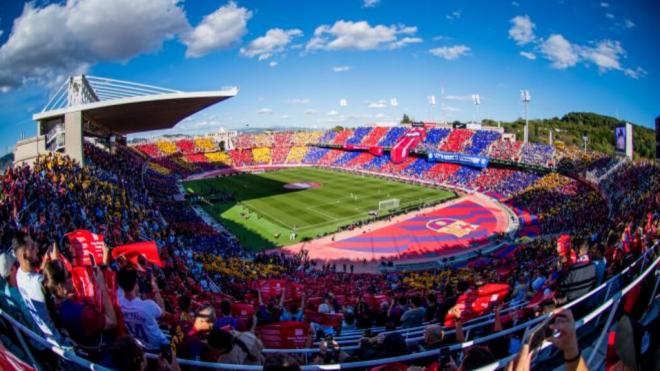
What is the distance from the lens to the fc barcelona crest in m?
34.7

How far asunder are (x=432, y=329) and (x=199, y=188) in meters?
56.7

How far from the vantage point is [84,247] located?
656 cm

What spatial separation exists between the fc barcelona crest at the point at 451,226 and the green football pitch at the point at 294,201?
5.49m

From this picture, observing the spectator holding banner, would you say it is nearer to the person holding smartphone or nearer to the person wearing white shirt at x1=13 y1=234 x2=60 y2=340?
the person wearing white shirt at x1=13 y1=234 x2=60 y2=340

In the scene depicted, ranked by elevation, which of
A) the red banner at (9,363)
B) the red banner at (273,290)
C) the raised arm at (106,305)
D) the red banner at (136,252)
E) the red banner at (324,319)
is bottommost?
the red banner at (273,290)

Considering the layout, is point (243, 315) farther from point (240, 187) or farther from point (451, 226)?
point (240, 187)

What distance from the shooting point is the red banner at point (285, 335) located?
20.4 feet

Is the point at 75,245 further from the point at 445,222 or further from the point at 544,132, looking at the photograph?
the point at 544,132

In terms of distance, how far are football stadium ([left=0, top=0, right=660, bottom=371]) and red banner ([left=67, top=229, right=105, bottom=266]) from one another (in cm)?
2

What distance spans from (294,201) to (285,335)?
4183 centimetres

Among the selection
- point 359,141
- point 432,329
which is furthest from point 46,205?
point 359,141

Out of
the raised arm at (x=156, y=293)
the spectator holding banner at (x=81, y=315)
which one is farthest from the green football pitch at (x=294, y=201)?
the spectator holding banner at (x=81, y=315)

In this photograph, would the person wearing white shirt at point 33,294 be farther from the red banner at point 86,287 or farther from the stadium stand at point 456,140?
the stadium stand at point 456,140

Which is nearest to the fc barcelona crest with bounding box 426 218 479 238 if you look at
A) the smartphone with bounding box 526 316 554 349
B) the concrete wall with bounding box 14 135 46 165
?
the concrete wall with bounding box 14 135 46 165
